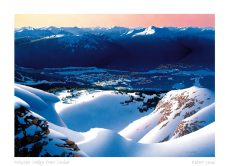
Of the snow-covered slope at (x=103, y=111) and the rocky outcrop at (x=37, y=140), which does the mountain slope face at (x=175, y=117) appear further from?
the rocky outcrop at (x=37, y=140)

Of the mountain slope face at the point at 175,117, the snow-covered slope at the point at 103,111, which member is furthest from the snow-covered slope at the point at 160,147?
the snow-covered slope at the point at 103,111

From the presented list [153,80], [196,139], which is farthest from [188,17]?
[196,139]

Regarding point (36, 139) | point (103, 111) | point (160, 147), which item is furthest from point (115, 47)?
point (36, 139)

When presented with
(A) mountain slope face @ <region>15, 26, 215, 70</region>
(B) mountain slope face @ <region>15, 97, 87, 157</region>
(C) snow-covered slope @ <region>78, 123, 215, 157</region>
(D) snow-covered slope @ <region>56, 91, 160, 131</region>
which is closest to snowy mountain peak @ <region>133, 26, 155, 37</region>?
(A) mountain slope face @ <region>15, 26, 215, 70</region>

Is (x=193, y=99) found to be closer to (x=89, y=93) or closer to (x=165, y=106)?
(x=165, y=106)

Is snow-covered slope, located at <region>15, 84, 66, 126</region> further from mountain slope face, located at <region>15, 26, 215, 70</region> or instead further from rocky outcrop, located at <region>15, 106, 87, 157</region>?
mountain slope face, located at <region>15, 26, 215, 70</region>

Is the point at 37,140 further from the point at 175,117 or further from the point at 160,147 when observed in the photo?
the point at 175,117
